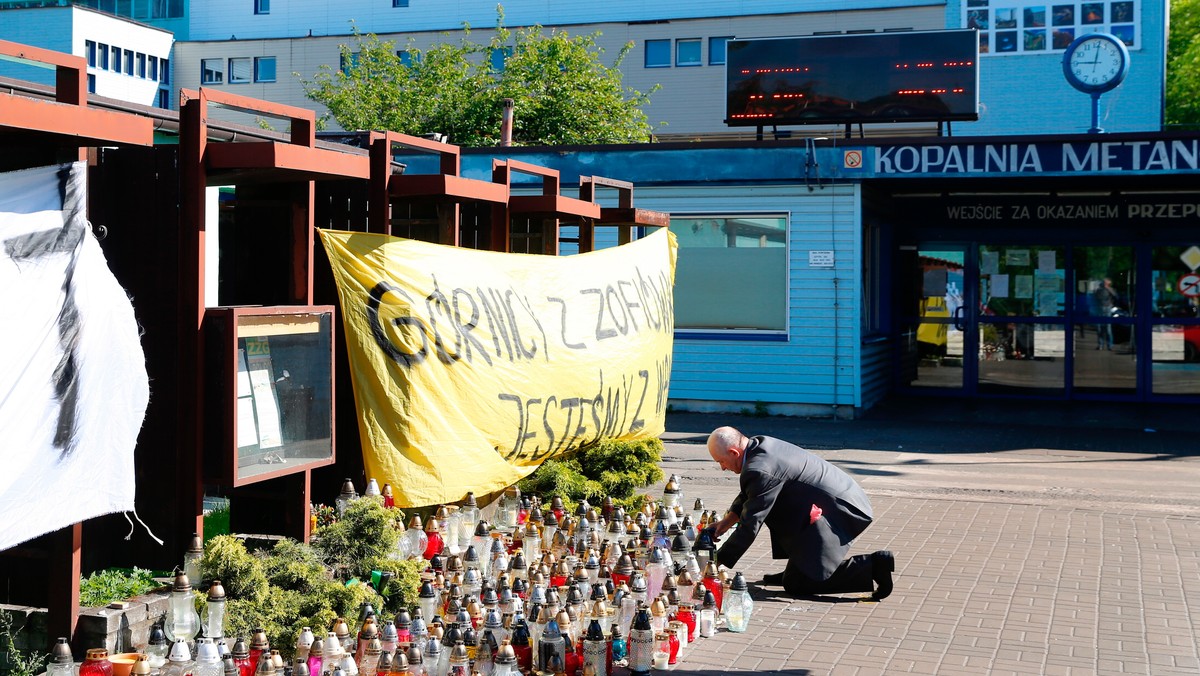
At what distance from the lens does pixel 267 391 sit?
7090 mm

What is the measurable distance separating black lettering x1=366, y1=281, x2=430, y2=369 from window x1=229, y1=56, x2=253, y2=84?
2011 inches

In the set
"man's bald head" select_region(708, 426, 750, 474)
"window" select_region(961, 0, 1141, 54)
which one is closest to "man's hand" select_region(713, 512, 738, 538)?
"man's bald head" select_region(708, 426, 750, 474)

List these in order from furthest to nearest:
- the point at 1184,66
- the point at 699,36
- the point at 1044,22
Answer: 1. the point at 1184,66
2. the point at 699,36
3. the point at 1044,22

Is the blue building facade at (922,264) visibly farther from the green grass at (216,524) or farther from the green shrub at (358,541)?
the green shrub at (358,541)

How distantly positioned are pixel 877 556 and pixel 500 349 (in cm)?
300

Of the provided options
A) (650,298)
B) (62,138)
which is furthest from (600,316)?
(62,138)

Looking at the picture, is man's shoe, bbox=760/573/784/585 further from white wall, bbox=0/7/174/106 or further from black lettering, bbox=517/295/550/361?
white wall, bbox=0/7/174/106

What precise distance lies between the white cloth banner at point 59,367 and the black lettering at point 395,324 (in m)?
2.12

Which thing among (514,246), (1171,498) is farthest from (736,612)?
(1171,498)

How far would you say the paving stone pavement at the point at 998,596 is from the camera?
677 centimetres

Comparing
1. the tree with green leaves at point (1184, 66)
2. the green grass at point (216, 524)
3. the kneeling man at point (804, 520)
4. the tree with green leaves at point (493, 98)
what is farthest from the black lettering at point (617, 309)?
the tree with green leaves at point (1184, 66)

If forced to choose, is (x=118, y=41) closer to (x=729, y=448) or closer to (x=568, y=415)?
(x=568, y=415)

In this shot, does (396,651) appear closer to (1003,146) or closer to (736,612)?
(736,612)

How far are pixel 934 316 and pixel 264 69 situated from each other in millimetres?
42040
